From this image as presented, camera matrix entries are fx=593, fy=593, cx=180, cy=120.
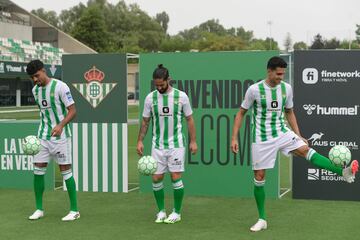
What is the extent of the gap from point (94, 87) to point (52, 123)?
195 cm

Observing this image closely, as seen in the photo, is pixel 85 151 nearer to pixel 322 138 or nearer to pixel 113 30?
pixel 322 138

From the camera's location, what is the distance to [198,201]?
312 inches

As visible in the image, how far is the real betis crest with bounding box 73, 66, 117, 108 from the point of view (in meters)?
8.59

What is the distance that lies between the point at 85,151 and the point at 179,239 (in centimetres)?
336

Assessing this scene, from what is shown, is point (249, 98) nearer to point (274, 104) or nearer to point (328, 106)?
point (274, 104)

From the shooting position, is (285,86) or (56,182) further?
(56,182)

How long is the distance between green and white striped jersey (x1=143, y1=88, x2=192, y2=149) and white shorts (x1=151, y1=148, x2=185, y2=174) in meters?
0.05

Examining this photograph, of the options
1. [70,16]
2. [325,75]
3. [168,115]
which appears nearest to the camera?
[168,115]

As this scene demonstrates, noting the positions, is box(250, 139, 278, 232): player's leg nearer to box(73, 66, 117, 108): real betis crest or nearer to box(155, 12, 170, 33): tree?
box(73, 66, 117, 108): real betis crest

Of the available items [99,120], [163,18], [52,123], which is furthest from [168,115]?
[163,18]

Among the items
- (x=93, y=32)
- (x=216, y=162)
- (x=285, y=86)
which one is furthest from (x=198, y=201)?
(x=93, y=32)

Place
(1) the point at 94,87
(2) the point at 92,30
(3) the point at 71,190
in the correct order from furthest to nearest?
(2) the point at 92,30, (1) the point at 94,87, (3) the point at 71,190

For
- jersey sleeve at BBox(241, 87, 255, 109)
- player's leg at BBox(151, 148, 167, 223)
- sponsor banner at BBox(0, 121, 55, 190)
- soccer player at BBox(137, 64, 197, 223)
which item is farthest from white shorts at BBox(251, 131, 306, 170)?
sponsor banner at BBox(0, 121, 55, 190)

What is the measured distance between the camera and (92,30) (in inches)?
3243
